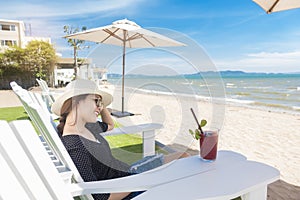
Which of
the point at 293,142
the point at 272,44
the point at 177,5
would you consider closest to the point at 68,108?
the point at 293,142

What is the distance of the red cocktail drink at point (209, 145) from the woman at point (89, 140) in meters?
0.17

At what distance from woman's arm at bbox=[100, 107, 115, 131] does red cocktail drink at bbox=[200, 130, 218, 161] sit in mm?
546

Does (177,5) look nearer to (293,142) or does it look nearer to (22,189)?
(293,142)

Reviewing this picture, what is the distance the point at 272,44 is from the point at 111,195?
43.9 m

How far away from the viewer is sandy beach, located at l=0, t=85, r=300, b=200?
46.1 inches

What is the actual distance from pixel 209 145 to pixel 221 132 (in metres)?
0.49

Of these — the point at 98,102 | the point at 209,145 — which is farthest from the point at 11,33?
the point at 209,145

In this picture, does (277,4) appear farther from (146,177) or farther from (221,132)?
(146,177)

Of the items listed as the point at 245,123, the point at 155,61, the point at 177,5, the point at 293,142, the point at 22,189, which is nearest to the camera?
the point at 22,189

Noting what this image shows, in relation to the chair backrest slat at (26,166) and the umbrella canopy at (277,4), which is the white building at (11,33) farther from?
the chair backrest slat at (26,166)

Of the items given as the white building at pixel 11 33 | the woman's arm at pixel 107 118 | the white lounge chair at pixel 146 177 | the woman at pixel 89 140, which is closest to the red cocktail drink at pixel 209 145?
the white lounge chair at pixel 146 177

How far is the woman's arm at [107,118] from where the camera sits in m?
1.58

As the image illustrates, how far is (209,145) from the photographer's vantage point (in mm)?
1464

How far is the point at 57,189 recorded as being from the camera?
98 cm
